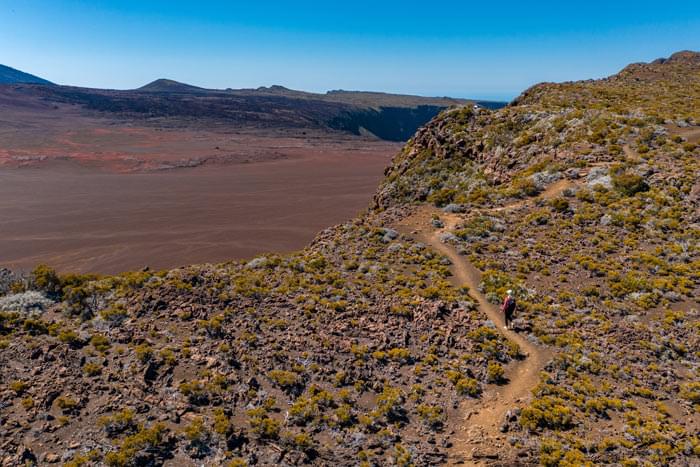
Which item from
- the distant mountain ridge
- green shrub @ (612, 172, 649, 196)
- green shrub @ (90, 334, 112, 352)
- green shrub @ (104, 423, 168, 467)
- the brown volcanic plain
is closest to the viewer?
green shrub @ (104, 423, 168, 467)

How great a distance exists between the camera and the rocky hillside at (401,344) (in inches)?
408

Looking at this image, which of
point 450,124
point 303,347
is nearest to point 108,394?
point 303,347

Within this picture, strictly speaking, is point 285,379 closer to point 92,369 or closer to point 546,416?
point 92,369

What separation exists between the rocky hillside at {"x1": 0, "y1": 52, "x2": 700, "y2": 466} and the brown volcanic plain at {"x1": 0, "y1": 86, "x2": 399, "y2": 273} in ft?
73.4

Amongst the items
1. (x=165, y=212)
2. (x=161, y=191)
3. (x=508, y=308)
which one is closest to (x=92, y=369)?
(x=508, y=308)

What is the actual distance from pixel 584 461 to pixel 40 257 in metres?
43.3

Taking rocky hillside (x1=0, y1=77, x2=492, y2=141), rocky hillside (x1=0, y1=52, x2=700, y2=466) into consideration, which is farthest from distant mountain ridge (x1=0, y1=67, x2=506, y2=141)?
rocky hillside (x1=0, y1=52, x2=700, y2=466)

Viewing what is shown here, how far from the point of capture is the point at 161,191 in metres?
62.6

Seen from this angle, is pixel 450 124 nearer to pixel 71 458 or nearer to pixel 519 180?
pixel 519 180

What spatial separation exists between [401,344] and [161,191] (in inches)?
2266

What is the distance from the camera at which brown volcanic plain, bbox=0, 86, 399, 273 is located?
40.9m

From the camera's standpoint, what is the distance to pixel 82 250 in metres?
39.7

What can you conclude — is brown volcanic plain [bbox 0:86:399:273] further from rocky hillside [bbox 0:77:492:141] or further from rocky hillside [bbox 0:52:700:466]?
rocky hillside [bbox 0:52:700:466]

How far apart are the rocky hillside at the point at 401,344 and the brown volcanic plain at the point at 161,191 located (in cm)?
2237
